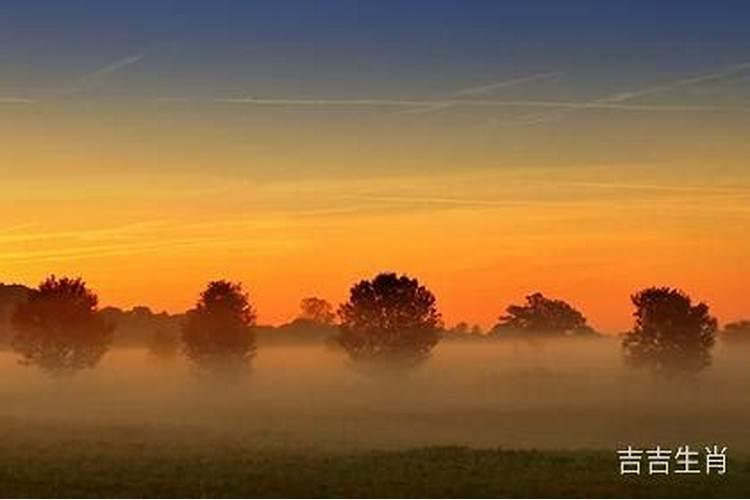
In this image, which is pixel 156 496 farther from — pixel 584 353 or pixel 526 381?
pixel 584 353

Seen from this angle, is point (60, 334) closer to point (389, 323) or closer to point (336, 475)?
point (389, 323)

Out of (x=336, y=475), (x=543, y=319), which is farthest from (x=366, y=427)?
(x=543, y=319)

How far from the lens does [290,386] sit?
130000 mm

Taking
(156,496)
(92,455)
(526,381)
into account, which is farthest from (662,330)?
(156,496)

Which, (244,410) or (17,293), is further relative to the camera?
(17,293)

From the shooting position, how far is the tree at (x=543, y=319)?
176m

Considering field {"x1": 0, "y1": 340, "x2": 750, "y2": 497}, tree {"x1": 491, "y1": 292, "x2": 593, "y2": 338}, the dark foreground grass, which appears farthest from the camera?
tree {"x1": 491, "y1": 292, "x2": 593, "y2": 338}

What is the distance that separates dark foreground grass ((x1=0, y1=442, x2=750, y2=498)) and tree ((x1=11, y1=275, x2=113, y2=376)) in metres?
63.8

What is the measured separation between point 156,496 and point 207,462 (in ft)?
31.1

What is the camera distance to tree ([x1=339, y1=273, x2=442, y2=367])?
119625 millimetres

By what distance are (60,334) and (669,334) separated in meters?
56.6

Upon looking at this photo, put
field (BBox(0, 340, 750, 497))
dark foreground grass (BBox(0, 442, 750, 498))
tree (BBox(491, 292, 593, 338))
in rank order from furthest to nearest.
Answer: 1. tree (BBox(491, 292, 593, 338))
2. field (BBox(0, 340, 750, 497))
3. dark foreground grass (BBox(0, 442, 750, 498))

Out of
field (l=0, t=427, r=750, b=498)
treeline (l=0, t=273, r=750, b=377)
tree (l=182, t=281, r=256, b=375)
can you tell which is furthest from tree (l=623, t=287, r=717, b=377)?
field (l=0, t=427, r=750, b=498)

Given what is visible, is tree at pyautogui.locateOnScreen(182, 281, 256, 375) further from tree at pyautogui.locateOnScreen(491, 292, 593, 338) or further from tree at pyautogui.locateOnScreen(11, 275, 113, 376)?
tree at pyautogui.locateOnScreen(491, 292, 593, 338)
